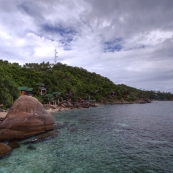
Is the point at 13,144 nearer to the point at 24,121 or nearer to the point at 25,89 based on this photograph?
the point at 24,121

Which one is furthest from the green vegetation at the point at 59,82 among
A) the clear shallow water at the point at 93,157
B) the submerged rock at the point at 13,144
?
the clear shallow water at the point at 93,157

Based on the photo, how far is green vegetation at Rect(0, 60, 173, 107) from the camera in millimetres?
61750

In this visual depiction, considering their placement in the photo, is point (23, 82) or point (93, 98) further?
point (93, 98)

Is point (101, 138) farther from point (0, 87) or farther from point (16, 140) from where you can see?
point (0, 87)

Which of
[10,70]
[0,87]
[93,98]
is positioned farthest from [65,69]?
[0,87]

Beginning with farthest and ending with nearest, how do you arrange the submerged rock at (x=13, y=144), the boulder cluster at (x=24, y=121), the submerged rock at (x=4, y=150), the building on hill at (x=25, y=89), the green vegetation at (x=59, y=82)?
the green vegetation at (x=59, y=82) → the building on hill at (x=25, y=89) → the boulder cluster at (x=24, y=121) → the submerged rock at (x=13, y=144) → the submerged rock at (x=4, y=150)

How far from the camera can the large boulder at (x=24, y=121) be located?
16.6 m

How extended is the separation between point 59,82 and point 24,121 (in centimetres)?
6417

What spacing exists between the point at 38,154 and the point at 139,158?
27.0ft

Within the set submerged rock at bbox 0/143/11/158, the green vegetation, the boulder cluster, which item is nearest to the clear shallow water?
submerged rock at bbox 0/143/11/158

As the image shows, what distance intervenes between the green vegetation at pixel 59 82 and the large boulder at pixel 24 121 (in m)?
13.8

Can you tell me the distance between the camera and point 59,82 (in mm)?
80812

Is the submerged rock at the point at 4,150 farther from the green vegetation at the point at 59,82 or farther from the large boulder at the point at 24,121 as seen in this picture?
the green vegetation at the point at 59,82

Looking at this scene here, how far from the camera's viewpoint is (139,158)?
12.1m
